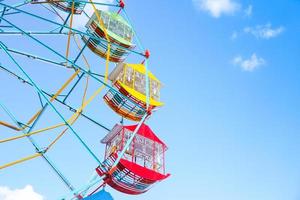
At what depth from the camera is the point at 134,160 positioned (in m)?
15.2

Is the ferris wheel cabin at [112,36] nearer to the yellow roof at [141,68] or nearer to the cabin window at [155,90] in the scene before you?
the yellow roof at [141,68]

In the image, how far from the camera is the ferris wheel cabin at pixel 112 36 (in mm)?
17906

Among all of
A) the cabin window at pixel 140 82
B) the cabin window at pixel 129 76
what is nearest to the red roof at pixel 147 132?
the cabin window at pixel 140 82

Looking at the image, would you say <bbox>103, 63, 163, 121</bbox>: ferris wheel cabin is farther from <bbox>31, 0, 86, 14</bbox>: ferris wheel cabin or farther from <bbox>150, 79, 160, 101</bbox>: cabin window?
<bbox>31, 0, 86, 14</bbox>: ferris wheel cabin

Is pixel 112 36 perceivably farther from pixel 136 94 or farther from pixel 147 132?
pixel 147 132

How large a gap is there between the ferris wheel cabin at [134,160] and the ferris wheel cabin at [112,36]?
3584 mm

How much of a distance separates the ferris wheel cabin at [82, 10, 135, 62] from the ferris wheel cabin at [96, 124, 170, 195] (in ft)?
11.8

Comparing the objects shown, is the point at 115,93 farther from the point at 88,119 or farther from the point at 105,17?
the point at 105,17

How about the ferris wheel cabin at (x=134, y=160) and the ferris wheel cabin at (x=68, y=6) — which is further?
the ferris wheel cabin at (x=68, y=6)

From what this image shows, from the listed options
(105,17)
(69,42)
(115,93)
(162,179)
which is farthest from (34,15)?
(162,179)

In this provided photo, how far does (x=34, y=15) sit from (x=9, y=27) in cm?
106

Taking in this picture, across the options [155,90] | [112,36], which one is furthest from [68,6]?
[155,90]

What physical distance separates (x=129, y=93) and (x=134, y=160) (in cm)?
281

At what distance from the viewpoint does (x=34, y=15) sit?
551 inches
